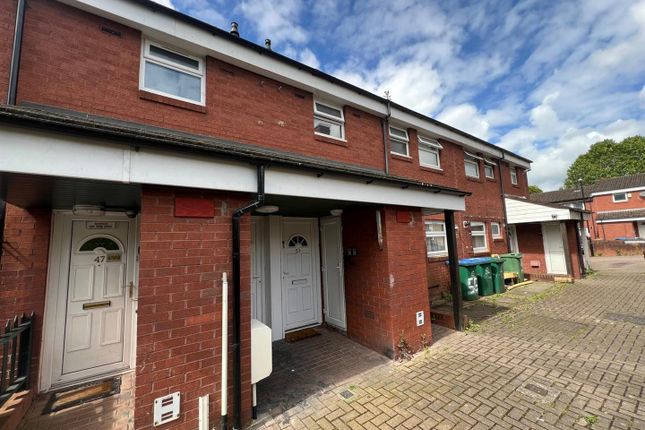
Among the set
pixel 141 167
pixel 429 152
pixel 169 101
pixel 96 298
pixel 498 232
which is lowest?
pixel 96 298

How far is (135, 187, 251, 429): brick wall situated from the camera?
2.57 metres

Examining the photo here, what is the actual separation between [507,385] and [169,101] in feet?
22.4

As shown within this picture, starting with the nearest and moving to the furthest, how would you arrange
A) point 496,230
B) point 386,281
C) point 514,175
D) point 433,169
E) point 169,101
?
point 386,281
point 169,101
point 433,169
point 496,230
point 514,175

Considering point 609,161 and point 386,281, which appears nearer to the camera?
point 386,281

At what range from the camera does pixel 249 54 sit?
5.62 meters

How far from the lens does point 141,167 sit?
7.99 ft

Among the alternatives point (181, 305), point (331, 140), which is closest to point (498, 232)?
point (331, 140)

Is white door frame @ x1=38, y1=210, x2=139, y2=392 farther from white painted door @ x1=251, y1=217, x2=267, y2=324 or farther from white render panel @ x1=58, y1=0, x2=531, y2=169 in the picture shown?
white render panel @ x1=58, y1=0, x2=531, y2=169

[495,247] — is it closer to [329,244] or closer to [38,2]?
[329,244]

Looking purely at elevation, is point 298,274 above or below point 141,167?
below

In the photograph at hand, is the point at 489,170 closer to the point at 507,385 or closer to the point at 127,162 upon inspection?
the point at 507,385

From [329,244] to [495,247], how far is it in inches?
349

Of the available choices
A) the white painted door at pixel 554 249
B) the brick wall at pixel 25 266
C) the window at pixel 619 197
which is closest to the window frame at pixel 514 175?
the white painted door at pixel 554 249

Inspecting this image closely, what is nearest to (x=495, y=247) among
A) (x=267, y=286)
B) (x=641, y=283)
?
(x=641, y=283)
